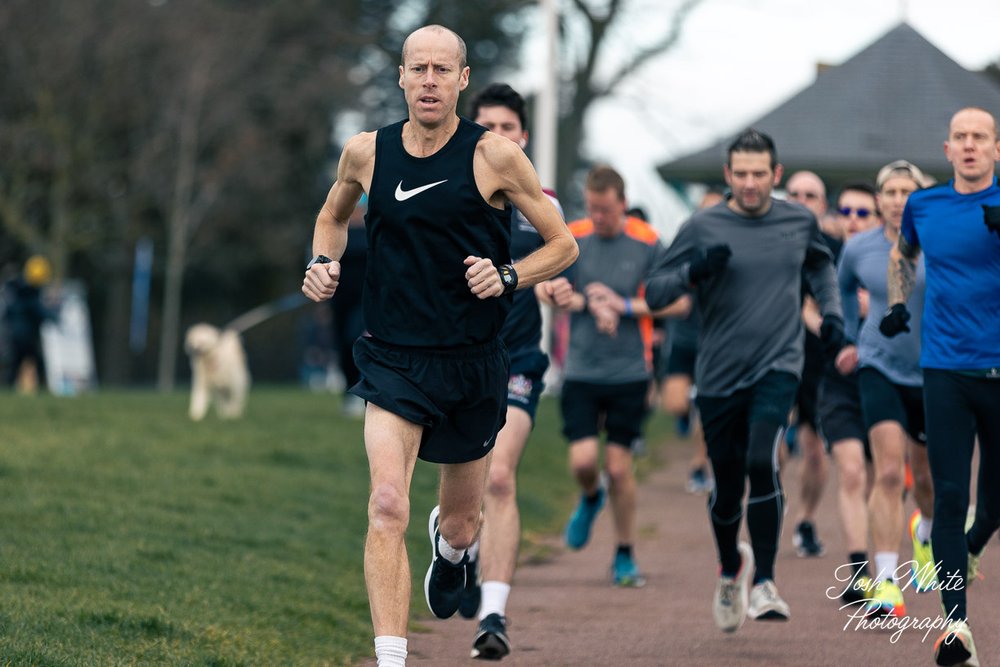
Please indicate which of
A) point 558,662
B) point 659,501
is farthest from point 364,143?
point 659,501

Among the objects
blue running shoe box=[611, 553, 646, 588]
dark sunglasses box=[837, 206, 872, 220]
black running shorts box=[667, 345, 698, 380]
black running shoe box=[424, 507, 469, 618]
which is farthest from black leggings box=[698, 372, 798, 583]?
black running shorts box=[667, 345, 698, 380]

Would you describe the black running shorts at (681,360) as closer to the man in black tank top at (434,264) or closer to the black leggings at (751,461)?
the black leggings at (751,461)

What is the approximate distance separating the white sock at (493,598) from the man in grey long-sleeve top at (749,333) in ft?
3.44

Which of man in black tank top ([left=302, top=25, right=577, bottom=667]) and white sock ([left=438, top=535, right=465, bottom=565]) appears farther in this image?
white sock ([left=438, top=535, right=465, bottom=565])

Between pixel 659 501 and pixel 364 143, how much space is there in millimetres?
8936

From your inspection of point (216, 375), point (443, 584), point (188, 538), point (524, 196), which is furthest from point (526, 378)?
point (216, 375)

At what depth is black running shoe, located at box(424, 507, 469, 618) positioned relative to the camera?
6816 mm

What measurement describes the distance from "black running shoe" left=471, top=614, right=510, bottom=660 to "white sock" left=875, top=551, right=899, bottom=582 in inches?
85.7

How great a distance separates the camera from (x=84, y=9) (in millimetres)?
34875

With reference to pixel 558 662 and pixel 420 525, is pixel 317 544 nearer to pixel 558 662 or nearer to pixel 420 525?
pixel 420 525

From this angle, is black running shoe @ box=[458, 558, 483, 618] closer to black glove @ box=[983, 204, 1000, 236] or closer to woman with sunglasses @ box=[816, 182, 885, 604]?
woman with sunglasses @ box=[816, 182, 885, 604]

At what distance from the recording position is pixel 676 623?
327 inches

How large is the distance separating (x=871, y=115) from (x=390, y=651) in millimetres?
20479

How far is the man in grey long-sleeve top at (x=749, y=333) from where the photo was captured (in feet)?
25.5
